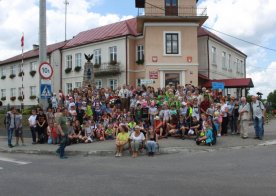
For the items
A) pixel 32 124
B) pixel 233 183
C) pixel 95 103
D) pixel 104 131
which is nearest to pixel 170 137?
pixel 104 131

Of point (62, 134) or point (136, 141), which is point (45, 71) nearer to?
point (62, 134)

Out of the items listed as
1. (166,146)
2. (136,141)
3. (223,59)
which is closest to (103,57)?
(223,59)

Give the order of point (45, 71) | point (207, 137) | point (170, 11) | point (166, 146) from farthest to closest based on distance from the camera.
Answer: point (170, 11)
point (45, 71)
point (207, 137)
point (166, 146)

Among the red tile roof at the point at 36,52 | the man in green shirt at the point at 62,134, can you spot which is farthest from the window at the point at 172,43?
the man in green shirt at the point at 62,134

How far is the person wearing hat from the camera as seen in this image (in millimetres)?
12273

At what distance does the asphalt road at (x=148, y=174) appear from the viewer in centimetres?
702

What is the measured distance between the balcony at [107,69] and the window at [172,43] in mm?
7452

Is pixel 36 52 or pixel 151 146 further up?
pixel 36 52

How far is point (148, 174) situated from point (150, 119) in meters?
7.24

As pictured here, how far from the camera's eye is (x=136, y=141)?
1236cm

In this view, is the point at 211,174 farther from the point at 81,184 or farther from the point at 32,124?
the point at 32,124

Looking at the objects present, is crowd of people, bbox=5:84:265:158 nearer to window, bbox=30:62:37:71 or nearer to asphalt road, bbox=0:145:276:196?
asphalt road, bbox=0:145:276:196

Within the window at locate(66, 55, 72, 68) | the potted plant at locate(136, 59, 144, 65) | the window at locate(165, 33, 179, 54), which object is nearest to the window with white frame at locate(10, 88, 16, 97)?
the window at locate(66, 55, 72, 68)

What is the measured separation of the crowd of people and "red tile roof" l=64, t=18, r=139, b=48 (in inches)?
778
